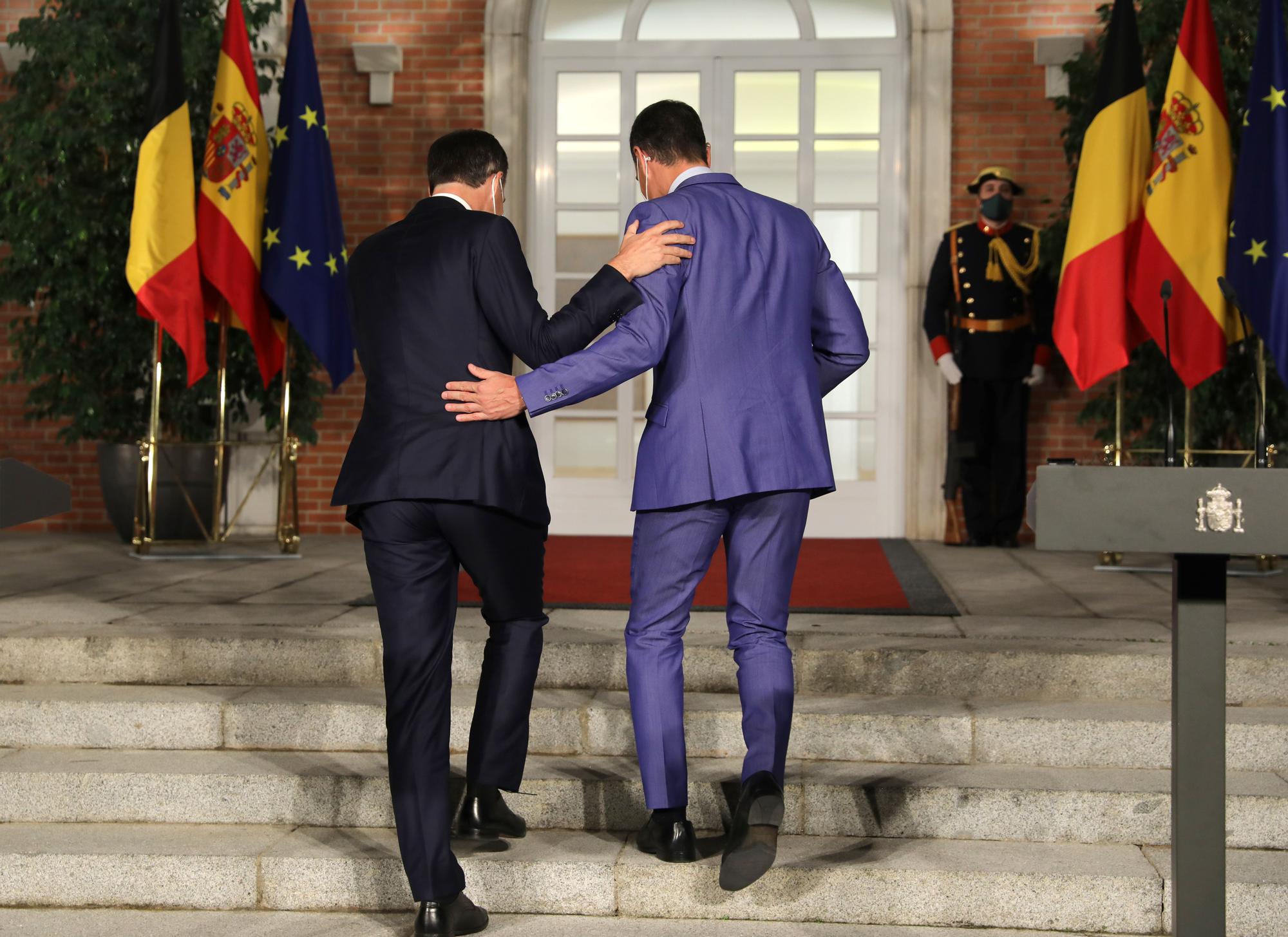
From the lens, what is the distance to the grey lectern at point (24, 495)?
1.99m

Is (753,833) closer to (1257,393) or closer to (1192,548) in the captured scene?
(1192,548)

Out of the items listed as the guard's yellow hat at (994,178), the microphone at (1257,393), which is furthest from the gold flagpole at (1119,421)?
the guard's yellow hat at (994,178)

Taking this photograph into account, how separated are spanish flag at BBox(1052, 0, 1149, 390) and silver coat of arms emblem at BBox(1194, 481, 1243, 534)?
3.90 m

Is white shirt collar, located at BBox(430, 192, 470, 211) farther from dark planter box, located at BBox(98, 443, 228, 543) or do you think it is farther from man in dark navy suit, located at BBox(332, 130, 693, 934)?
dark planter box, located at BBox(98, 443, 228, 543)

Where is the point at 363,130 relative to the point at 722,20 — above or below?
below

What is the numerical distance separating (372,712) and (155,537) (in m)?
3.32

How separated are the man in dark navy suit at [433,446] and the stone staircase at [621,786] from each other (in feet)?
1.41

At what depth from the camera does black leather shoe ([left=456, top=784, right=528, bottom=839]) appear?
316 centimetres

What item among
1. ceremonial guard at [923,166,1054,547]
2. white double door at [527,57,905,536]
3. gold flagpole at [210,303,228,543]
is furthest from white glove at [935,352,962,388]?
gold flagpole at [210,303,228,543]

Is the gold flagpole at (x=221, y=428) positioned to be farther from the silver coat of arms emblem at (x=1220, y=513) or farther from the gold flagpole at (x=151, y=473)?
the silver coat of arms emblem at (x=1220, y=513)

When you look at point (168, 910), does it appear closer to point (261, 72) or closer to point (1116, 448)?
point (1116, 448)

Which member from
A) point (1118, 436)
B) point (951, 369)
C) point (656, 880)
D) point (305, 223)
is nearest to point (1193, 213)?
point (1118, 436)

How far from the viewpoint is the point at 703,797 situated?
3359mm

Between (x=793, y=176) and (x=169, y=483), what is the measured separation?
3561 mm
